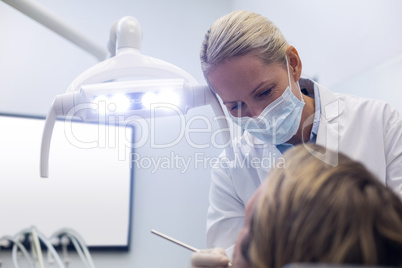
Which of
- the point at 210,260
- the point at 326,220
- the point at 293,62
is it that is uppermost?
the point at 293,62

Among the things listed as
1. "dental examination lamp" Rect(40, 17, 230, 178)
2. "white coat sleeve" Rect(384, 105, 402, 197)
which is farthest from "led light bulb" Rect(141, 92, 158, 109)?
"white coat sleeve" Rect(384, 105, 402, 197)

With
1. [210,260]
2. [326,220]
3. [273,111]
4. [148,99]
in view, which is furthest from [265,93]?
[326,220]

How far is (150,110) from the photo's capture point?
3.28 ft

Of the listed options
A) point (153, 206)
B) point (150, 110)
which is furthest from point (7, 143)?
point (150, 110)

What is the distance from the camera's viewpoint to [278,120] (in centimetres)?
116

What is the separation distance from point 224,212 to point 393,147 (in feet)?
1.68

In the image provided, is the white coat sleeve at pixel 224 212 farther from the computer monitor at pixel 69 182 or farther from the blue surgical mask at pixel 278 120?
the computer monitor at pixel 69 182

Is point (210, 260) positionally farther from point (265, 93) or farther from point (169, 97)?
point (265, 93)

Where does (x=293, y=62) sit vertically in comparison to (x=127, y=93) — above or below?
above

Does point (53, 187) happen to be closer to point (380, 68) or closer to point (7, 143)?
point (7, 143)

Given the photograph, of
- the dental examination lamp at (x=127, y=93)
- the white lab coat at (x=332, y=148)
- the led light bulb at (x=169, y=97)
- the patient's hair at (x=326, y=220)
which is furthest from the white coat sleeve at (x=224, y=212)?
the patient's hair at (x=326, y=220)

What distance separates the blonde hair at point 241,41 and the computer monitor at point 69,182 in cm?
93

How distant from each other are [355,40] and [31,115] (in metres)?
1.38

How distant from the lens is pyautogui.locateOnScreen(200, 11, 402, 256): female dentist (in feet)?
3.67
